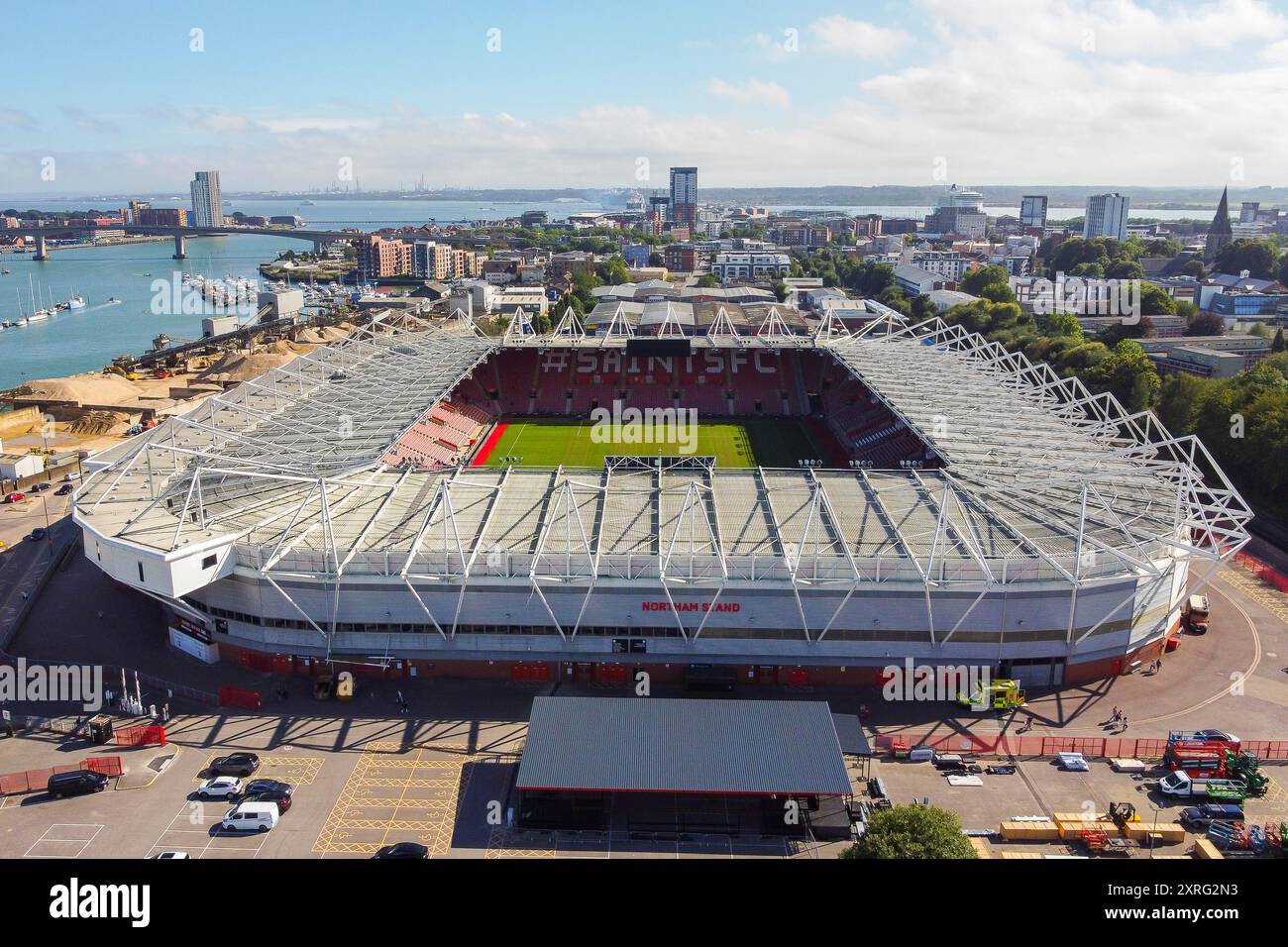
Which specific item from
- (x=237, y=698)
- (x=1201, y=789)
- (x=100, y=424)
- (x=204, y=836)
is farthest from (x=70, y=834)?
(x=100, y=424)

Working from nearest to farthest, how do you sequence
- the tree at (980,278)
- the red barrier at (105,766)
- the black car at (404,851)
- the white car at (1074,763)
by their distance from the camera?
1. the black car at (404,851)
2. the red barrier at (105,766)
3. the white car at (1074,763)
4. the tree at (980,278)

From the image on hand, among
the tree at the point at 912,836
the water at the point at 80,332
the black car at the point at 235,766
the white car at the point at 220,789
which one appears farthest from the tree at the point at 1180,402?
the water at the point at 80,332

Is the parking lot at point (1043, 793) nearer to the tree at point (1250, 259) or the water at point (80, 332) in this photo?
the water at point (80, 332)

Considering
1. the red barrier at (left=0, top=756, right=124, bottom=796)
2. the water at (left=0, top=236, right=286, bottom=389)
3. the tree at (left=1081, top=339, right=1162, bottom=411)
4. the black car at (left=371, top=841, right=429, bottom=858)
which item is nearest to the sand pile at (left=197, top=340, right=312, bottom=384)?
the water at (left=0, top=236, right=286, bottom=389)

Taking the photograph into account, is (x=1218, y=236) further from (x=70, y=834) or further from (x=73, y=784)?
(x=70, y=834)

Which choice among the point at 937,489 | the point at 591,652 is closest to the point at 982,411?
the point at 937,489
